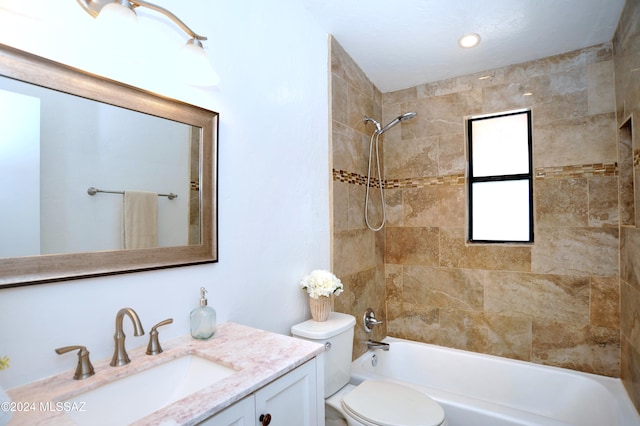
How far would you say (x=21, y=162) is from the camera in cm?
89

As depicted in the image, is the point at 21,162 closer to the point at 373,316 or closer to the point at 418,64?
the point at 373,316

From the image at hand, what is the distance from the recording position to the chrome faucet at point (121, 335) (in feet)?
3.29

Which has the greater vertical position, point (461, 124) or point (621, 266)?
point (461, 124)

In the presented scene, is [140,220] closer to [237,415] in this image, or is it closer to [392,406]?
[237,415]

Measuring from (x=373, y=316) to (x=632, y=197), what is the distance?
1.88 meters

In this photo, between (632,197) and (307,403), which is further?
(632,197)

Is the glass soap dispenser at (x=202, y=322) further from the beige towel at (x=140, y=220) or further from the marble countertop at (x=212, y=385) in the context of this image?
the beige towel at (x=140, y=220)

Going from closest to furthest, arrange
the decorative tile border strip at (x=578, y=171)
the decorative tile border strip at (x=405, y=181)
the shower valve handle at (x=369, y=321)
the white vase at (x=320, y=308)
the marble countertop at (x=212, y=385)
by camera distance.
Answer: the marble countertop at (x=212, y=385) < the white vase at (x=320, y=308) < the decorative tile border strip at (x=578, y=171) < the decorative tile border strip at (x=405, y=181) < the shower valve handle at (x=369, y=321)

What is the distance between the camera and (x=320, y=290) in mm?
1783

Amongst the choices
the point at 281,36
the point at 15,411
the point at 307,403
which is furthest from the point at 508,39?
the point at 15,411

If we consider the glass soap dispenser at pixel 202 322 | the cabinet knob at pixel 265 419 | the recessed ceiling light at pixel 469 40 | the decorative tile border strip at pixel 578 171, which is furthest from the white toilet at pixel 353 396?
the recessed ceiling light at pixel 469 40

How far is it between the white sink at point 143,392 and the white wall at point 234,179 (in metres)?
0.14

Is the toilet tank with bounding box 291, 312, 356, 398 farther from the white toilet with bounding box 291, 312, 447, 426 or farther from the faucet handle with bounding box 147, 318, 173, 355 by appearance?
the faucet handle with bounding box 147, 318, 173, 355

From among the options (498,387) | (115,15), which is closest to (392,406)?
(498,387)
